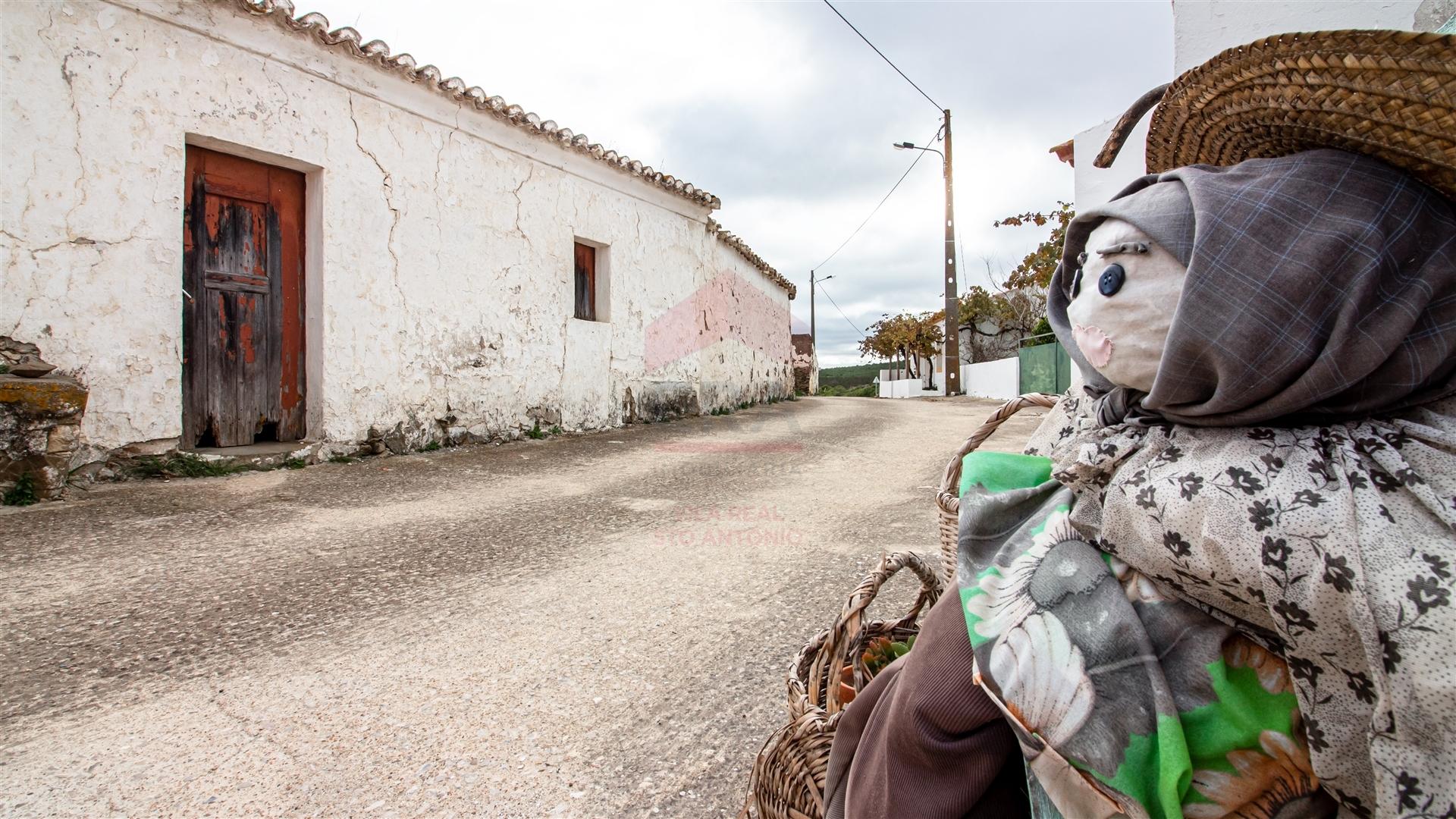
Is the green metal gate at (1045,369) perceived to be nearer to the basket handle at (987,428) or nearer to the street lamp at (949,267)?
the street lamp at (949,267)

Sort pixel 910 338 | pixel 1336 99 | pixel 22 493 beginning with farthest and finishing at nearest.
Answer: pixel 910 338 < pixel 22 493 < pixel 1336 99

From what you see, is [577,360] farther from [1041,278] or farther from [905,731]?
[1041,278]

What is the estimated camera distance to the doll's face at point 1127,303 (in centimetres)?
73

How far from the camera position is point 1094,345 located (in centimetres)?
80

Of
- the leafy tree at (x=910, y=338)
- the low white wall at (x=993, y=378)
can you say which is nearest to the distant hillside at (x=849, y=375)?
the leafy tree at (x=910, y=338)

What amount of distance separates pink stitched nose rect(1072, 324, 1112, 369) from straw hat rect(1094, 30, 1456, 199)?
282mm

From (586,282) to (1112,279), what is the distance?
670 cm

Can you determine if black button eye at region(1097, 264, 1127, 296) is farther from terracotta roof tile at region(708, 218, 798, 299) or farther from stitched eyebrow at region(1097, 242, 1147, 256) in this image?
terracotta roof tile at region(708, 218, 798, 299)

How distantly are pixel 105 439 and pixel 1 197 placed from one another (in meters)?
1.30

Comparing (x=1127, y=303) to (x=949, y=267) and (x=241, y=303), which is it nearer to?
(x=241, y=303)

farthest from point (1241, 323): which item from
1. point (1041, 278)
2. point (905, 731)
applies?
point (1041, 278)

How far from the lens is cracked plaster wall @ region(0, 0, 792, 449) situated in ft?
11.5

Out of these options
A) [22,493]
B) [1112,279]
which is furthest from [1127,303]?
[22,493]

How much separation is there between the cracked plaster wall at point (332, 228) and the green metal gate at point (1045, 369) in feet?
23.8
